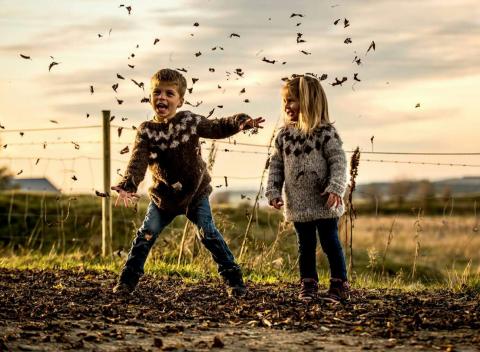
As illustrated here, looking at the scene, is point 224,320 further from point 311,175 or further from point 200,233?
point 311,175

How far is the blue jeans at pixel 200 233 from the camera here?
256 inches

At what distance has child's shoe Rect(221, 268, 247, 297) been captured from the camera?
21.5ft

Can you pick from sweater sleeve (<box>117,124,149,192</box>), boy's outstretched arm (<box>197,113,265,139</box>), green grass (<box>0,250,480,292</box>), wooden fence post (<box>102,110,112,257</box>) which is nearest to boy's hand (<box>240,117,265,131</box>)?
boy's outstretched arm (<box>197,113,265,139</box>)

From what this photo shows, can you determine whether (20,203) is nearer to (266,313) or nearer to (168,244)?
(168,244)

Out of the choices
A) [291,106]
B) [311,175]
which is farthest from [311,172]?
[291,106]

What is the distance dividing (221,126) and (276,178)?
0.65m

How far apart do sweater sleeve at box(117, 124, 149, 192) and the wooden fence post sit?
352cm

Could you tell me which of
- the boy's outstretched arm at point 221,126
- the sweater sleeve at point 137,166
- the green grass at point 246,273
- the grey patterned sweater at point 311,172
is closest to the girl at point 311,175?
the grey patterned sweater at point 311,172

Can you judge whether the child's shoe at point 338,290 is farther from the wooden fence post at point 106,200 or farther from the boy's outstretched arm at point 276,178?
the wooden fence post at point 106,200

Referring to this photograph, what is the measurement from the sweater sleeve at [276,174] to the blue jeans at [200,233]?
60 centimetres

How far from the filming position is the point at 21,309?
596 centimetres

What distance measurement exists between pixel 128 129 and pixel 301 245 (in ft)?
14.9

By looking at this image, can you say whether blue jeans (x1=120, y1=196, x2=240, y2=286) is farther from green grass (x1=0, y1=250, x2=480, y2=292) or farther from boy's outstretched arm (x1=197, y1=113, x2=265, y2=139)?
green grass (x1=0, y1=250, x2=480, y2=292)

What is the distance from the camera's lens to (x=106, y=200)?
10.1m
